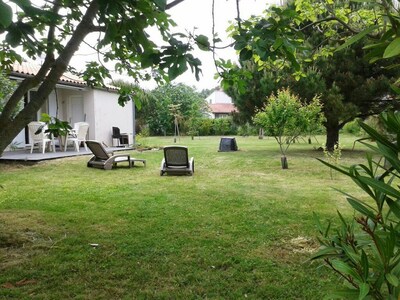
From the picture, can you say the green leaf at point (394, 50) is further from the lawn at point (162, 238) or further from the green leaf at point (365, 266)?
the lawn at point (162, 238)

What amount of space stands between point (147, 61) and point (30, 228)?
368 cm

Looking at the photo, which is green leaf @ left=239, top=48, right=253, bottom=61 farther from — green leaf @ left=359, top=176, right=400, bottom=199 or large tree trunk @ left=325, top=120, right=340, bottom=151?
large tree trunk @ left=325, top=120, right=340, bottom=151

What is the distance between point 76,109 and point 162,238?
48.5ft

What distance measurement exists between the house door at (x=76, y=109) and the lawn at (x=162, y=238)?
906 cm

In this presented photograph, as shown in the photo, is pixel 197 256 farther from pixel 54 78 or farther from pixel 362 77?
pixel 362 77

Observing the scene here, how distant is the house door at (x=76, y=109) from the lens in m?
17.5

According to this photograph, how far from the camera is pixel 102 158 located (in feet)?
36.9

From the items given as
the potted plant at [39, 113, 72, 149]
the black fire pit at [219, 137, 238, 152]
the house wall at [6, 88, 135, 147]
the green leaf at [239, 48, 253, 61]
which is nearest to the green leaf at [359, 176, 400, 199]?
the green leaf at [239, 48, 253, 61]

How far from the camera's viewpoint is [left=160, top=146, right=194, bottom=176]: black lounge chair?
970 centimetres

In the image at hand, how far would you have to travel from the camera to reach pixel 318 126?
11977 millimetres

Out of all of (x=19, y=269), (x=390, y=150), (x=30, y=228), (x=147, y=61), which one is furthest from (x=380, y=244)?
(x=30, y=228)

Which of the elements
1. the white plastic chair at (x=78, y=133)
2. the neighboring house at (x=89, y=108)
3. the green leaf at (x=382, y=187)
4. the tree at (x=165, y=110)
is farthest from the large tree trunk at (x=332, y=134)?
the green leaf at (x=382, y=187)

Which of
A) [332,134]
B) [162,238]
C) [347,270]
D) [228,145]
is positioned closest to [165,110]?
[228,145]

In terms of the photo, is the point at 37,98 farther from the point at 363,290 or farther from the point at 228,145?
the point at 228,145
